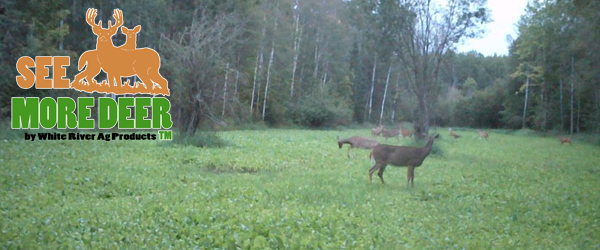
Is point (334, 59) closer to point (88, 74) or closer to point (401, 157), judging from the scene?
point (88, 74)

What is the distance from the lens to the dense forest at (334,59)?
20562mm

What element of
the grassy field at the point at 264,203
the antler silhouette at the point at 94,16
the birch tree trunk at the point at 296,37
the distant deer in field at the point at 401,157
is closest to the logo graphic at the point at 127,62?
the grassy field at the point at 264,203

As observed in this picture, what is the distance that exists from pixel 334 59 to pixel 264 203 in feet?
146

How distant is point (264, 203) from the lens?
353 inches

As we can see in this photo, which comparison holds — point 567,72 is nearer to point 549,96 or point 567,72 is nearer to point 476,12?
point 549,96

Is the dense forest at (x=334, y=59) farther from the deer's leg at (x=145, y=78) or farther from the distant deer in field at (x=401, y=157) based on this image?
the distant deer in field at (x=401, y=157)

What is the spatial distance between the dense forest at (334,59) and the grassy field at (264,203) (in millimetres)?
5646

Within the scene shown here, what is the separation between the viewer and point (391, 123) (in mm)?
58031

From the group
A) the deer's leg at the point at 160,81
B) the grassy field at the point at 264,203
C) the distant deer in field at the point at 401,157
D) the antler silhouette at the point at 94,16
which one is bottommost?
the grassy field at the point at 264,203

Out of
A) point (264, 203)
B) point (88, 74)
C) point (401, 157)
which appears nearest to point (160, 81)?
point (88, 74)

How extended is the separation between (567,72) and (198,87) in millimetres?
35697

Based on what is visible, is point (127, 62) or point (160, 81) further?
point (160, 81)

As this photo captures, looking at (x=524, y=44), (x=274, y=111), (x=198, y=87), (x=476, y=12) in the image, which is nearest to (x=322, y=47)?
(x=274, y=111)

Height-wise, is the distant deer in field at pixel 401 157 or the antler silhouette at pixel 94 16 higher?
the antler silhouette at pixel 94 16
